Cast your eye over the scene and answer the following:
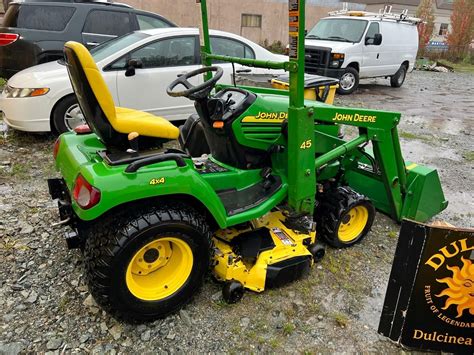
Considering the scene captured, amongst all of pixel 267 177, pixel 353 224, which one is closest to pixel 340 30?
pixel 353 224

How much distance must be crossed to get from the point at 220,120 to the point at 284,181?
2.17ft

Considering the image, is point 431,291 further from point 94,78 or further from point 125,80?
point 125,80

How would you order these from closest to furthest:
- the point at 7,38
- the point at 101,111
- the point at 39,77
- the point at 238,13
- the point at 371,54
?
the point at 101,111 → the point at 39,77 → the point at 7,38 → the point at 371,54 → the point at 238,13

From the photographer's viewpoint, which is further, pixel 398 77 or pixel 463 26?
pixel 463 26

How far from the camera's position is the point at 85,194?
2.27 m

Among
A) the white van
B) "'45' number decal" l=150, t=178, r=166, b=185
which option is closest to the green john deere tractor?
"'45' number decal" l=150, t=178, r=166, b=185

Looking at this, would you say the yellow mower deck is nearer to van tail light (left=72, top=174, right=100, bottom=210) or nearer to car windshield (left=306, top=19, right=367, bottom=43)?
van tail light (left=72, top=174, right=100, bottom=210)

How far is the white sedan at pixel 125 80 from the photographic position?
5.36 meters

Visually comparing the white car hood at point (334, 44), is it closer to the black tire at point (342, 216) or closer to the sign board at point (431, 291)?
Answer: the black tire at point (342, 216)

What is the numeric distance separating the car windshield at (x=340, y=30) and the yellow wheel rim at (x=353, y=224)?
809cm

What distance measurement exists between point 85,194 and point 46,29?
5794mm

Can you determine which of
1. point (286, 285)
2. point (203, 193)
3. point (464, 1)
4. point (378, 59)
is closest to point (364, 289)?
point (286, 285)

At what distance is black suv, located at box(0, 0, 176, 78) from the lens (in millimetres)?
6785

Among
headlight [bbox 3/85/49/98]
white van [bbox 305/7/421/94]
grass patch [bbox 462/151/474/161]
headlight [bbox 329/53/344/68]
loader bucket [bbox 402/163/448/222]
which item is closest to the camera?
loader bucket [bbox 402/163/448/222]
